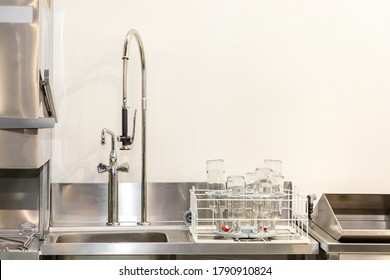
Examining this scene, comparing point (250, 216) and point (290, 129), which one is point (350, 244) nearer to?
point (250, 216)

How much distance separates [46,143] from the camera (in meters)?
2.30

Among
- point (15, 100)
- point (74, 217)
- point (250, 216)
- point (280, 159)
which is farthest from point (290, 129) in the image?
point (15, 100)

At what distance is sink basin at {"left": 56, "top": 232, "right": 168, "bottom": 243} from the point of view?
232 centimetres

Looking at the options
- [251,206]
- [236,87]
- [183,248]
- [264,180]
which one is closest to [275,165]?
[264,180]

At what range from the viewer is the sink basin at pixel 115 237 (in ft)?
7.63

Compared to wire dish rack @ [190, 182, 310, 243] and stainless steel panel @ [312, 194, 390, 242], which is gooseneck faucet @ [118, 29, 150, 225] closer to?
wire dish rack @ [190, 182, 310, 243]

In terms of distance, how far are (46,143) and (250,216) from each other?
84 cm

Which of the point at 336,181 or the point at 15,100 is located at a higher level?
the point at 15,100

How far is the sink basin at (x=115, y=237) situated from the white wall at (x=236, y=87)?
284 millimetres

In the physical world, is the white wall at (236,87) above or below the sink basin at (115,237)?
above

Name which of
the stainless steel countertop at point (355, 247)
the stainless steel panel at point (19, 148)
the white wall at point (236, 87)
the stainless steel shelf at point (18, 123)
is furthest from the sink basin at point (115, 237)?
the stainless steel countertop at point (355, 247)

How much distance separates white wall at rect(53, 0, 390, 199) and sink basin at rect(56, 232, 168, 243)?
0.93 ft

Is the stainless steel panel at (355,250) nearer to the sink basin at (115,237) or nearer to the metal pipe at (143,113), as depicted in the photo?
the sink basin at (115,237)
